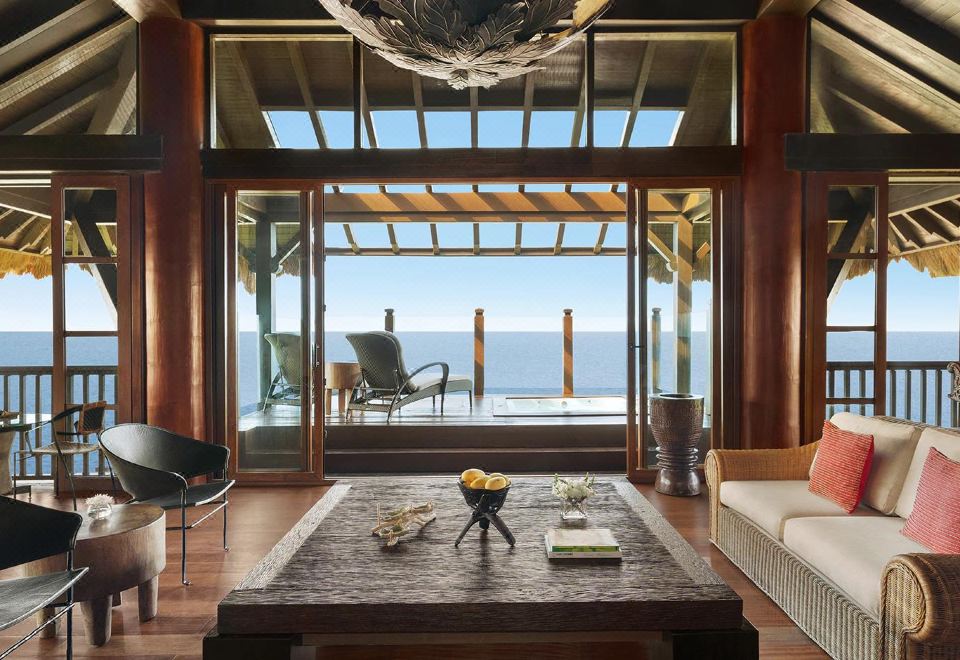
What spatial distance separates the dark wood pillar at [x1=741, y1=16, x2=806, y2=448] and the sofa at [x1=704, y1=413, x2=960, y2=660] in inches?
50.1

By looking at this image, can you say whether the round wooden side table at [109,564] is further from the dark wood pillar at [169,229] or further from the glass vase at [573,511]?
the dark wood pillar at [169,229]

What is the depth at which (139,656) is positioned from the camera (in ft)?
7.47

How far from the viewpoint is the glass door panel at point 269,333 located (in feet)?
15.5

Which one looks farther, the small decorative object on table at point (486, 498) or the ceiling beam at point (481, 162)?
the ceiling beam at point (481, 162)

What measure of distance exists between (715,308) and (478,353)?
453cm

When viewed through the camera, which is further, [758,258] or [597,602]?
[758,258]

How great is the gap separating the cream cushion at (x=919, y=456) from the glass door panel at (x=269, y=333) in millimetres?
3799

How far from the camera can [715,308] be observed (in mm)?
4680

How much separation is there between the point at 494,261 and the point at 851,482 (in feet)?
57.5

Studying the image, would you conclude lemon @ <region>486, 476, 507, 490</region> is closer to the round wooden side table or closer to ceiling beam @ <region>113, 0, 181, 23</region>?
the round wooden side table

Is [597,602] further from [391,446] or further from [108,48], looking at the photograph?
[108,48]

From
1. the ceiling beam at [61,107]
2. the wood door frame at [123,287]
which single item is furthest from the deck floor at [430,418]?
the ceiling beam at [61,107]

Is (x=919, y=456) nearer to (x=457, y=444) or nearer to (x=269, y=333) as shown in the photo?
(x=457, y=444)

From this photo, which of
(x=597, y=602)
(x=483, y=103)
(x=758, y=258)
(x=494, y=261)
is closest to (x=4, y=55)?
(x=483, y=103)
